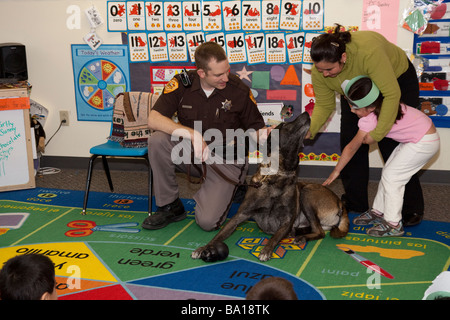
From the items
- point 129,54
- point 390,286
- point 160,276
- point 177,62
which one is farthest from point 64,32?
point 390,286

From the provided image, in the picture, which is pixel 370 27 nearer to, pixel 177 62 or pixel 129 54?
pixel 177 62

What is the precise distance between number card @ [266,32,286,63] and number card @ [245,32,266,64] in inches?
1.9

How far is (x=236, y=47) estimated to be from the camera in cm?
494

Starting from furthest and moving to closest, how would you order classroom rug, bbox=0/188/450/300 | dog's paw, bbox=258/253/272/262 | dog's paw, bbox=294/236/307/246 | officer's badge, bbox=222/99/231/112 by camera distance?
1. officer's badge, bbox=222/99/231/112
2. dog's paw, bbox=294/236/307/246
3. dog's paw, bbox=258/253/272/262
4. classroom rug, bbox=0/188/450/300

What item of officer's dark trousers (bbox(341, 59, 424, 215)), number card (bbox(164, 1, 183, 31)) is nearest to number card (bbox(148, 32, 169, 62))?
number card (bbox(164, 1, 183, 31))

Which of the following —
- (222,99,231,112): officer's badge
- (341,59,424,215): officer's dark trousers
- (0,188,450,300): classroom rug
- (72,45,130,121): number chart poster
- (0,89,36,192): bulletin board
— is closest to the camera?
(0,188,450,300): classroom rug

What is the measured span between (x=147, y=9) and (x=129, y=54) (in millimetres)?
486

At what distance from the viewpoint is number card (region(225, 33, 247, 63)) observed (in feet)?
16.1

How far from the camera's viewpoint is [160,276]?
301cm

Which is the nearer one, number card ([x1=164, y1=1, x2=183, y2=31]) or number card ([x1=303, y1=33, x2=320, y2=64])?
number card ([x1=303, y1=33, x2=320, y2=64])

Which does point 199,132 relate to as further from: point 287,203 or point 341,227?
point 341,227

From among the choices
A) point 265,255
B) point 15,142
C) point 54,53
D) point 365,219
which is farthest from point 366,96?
point 54,53

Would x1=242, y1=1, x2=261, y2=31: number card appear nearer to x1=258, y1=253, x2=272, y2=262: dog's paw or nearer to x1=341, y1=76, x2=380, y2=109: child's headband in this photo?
x1=341, y1=76, x2=380, y2=109: child's headband

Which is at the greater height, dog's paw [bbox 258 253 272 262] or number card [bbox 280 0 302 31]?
number card [bbox 280 0 302 31]
